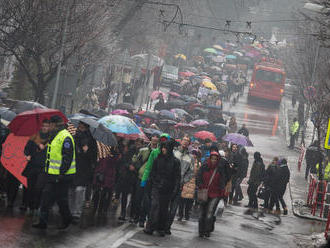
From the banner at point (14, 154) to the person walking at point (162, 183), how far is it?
2.07 m

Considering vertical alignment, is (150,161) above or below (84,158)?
above

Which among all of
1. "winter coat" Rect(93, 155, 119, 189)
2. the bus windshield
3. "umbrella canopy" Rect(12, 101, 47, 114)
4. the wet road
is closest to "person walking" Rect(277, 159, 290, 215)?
the wet road

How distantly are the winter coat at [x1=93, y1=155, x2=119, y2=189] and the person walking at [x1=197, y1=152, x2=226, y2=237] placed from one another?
1733 millimetres

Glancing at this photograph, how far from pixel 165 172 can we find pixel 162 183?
0.18 metres

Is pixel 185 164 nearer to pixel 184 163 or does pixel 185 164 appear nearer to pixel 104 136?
pixel 184 163

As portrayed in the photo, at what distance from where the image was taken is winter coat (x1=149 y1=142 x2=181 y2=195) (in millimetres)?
13008

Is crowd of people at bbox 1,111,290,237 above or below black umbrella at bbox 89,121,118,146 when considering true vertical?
below

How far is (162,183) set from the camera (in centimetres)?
1299

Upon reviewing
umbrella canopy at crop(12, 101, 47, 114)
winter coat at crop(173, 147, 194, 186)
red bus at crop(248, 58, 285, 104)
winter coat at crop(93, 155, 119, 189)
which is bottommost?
winter coat at crop(93, 155, 119, 189)

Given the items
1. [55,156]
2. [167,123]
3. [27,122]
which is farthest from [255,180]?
[55,156]

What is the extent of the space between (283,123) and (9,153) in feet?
134

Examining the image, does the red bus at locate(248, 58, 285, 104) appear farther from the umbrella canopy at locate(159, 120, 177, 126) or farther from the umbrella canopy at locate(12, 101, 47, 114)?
the umbrella canopy at locate(12, 101, 47, 114)

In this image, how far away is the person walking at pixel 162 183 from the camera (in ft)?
42.7

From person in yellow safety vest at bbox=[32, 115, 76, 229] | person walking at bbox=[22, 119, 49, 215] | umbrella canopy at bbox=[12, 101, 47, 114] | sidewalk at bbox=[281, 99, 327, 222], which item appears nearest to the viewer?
person in yellow safety vest at bbox=[32, 115, 76, 229]
